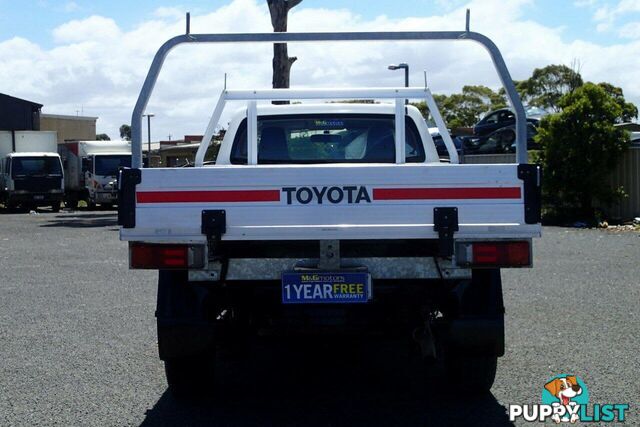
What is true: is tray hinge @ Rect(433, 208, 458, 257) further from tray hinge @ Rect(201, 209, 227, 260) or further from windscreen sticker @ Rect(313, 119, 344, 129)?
windscreen sticker @ Rect(313, 119, 344, 129)

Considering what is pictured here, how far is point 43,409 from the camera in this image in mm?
5316

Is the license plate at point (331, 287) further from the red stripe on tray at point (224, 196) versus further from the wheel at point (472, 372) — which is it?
the wheel at point (472, 372)

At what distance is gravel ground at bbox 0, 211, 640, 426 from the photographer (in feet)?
17.1

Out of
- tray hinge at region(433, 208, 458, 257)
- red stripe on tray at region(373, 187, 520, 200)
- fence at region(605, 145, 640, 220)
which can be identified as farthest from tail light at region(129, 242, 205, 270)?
fence at region(605, 145, 640, 220)

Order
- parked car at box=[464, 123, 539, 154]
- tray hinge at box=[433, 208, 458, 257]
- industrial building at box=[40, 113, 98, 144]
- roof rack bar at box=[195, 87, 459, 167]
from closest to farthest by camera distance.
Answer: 1. tray hinge at box=[433, 208, 458, 257]
2. roof rack bar at box=[195, 87, 459, 167]
3. parked car at box=[464, 123, 539, 154]
4. industrial building at box=[40, 113, 98, 144]

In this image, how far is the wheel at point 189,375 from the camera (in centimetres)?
536

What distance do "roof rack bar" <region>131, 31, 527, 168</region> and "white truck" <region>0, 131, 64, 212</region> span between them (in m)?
28.2

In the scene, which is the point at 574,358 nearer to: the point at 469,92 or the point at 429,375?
the point at 429,375

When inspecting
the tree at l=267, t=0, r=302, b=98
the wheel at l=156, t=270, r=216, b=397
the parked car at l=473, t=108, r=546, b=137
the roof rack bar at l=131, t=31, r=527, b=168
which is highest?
the tree at l=267, t=0, r=302, b=98

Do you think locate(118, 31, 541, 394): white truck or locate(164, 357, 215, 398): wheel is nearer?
locate(118, 31, 541, 394): white truck

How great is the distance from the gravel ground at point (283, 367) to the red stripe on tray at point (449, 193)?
1280 millimetres

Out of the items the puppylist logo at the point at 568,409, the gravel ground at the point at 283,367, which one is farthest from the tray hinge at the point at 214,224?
the puppylist logo at the point at 568,409

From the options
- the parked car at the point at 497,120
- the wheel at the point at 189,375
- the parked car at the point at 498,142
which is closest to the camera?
the wheel at the point at 189,375

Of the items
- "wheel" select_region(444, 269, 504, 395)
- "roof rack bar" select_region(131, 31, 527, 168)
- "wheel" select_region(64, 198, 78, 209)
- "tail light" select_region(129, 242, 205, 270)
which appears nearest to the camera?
"tail light" select_region(129, 242, 205, 270)
